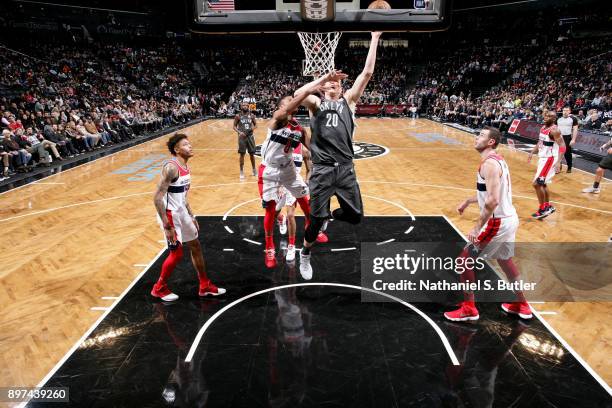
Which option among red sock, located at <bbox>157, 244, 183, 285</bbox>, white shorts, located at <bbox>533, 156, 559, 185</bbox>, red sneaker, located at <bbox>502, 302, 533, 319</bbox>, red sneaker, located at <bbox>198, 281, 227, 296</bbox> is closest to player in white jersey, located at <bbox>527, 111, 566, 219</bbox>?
white shorts, located at <bbox>533, 156, 559, 185</bbox>

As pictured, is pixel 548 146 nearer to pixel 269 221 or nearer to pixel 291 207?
pixel 291 207

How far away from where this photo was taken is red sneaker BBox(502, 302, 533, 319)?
4.21m

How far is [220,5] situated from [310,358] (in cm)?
362

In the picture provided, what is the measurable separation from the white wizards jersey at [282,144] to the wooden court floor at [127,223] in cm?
219

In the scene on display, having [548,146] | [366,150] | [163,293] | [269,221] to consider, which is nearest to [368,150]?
[366,150]

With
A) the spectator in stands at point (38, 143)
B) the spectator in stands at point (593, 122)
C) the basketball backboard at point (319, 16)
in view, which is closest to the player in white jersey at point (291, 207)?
the basketball backboard at point (319, 16)

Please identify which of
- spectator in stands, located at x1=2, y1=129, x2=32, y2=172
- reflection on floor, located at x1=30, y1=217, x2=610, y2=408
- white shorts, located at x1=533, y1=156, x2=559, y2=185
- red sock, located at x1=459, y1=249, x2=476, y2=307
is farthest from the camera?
spectator in stands, located at x1=2, y1=129, x2=32, y2=172

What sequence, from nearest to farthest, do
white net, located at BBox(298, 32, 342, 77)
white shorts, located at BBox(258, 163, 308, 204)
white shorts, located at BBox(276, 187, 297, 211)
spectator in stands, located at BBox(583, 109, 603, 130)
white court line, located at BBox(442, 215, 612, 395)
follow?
white court line, located at BBox(442, 215, 612, 395) → white shorts, located at BBox(258, 163, 308, 204) → white shorts, located at BBox(276, 187, 297, 211) → white net, located at BBox(298, 32, 342, 77) → spectator in stands, located at BBox(583, 109, 603, 130)

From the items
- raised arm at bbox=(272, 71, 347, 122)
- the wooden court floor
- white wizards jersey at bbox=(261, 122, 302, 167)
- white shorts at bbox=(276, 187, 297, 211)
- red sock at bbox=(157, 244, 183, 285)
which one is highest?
raised arm at bbox=(272, 71, 347, 122)

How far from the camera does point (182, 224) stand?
4.35 metres

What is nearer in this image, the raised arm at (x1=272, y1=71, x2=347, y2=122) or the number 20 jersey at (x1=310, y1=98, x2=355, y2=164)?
the raised arm at (x1=272, y1=71, x2=347, y2=122)

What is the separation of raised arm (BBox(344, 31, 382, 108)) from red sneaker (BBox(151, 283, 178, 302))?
8.96 ft

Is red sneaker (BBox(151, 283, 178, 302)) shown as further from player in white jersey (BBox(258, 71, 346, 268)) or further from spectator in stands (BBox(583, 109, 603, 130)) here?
spectator in stands (BBox(583, 109, 603, 130))

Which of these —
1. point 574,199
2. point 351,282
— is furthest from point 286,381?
point 574,199
